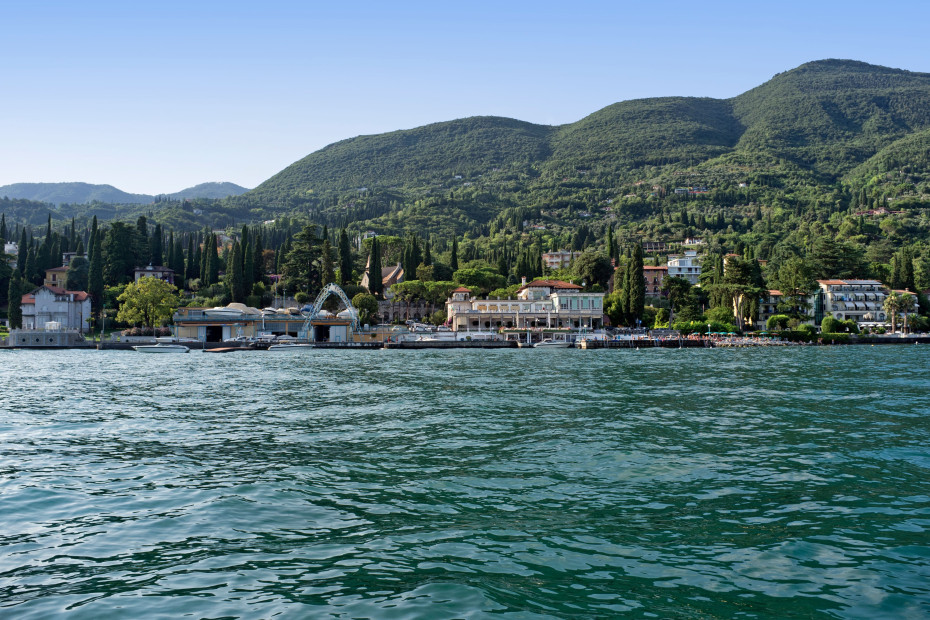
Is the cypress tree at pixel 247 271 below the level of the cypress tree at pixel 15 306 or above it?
above

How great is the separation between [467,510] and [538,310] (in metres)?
81.5

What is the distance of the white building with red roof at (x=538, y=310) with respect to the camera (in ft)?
297

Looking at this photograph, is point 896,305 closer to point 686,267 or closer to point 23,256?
point 686,267

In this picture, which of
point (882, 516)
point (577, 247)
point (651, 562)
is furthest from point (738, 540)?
point (577, 247)

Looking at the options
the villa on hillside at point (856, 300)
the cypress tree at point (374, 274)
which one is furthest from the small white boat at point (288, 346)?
the villa on hillside at point (856, 300)

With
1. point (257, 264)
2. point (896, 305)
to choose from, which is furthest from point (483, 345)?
point (896, 305)

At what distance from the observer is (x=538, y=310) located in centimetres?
9175

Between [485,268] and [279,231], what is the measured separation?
85414mm

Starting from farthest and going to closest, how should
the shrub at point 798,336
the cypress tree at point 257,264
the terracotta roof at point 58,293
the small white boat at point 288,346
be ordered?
1. the cypress tree at point 257,264
2. the terracotta roof at point 58,293
3. the shrub at point 798,336
4. the small white boat at point 288,346

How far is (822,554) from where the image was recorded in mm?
8906

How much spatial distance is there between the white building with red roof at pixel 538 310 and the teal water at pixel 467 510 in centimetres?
6565

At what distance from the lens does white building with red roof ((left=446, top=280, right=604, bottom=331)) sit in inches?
3558

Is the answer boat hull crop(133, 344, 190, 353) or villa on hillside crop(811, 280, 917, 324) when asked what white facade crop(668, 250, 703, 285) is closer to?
villa on hillside crop(811, 280, 917, 324)

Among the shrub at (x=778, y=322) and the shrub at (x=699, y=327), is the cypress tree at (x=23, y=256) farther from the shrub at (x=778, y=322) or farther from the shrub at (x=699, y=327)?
the shrub at (x=778, y=322)
